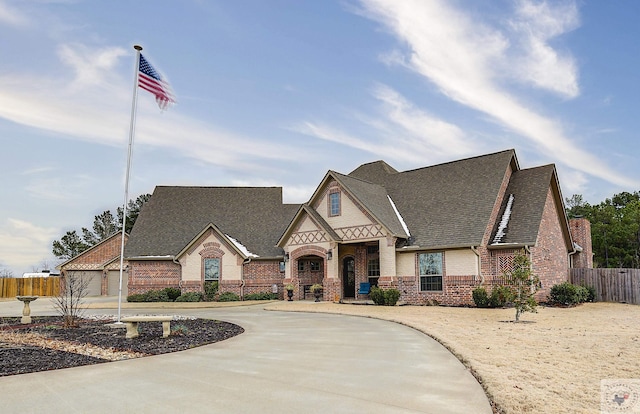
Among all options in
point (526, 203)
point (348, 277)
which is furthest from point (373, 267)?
point (526, 203)

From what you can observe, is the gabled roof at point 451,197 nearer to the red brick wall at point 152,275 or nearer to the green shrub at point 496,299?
the green shrub at point 496,299

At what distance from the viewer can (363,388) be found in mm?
6633

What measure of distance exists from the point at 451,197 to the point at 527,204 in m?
3.64

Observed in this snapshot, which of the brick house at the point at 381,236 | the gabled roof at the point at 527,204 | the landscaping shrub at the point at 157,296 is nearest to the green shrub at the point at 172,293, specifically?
the landscaping shrub at the point at 157,296

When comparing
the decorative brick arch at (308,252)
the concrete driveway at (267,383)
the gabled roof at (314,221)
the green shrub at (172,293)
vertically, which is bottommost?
the green shrub at (172,293)

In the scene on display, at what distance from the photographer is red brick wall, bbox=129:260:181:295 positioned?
3042 cm

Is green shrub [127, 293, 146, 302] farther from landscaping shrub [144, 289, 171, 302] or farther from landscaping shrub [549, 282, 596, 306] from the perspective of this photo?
landscaping shrub [549, 282, 596, 306]

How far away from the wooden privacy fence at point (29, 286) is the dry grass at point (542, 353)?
1344 inches

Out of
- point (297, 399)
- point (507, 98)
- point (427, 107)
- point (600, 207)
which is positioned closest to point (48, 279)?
point (427, 107)

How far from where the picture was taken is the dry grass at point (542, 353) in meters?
6.23

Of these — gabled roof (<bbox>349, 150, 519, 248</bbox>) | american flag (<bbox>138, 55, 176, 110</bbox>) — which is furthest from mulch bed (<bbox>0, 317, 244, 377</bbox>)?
gabled roof (<bbox>349, 150, 519, 248</bbox>)

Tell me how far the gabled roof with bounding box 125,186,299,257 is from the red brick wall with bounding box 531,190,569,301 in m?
14.4

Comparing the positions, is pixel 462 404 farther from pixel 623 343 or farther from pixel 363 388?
pixel 623 343

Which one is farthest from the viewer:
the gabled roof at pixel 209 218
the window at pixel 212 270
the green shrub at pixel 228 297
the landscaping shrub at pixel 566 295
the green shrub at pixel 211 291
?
the gabled roof at pixel 209 218
